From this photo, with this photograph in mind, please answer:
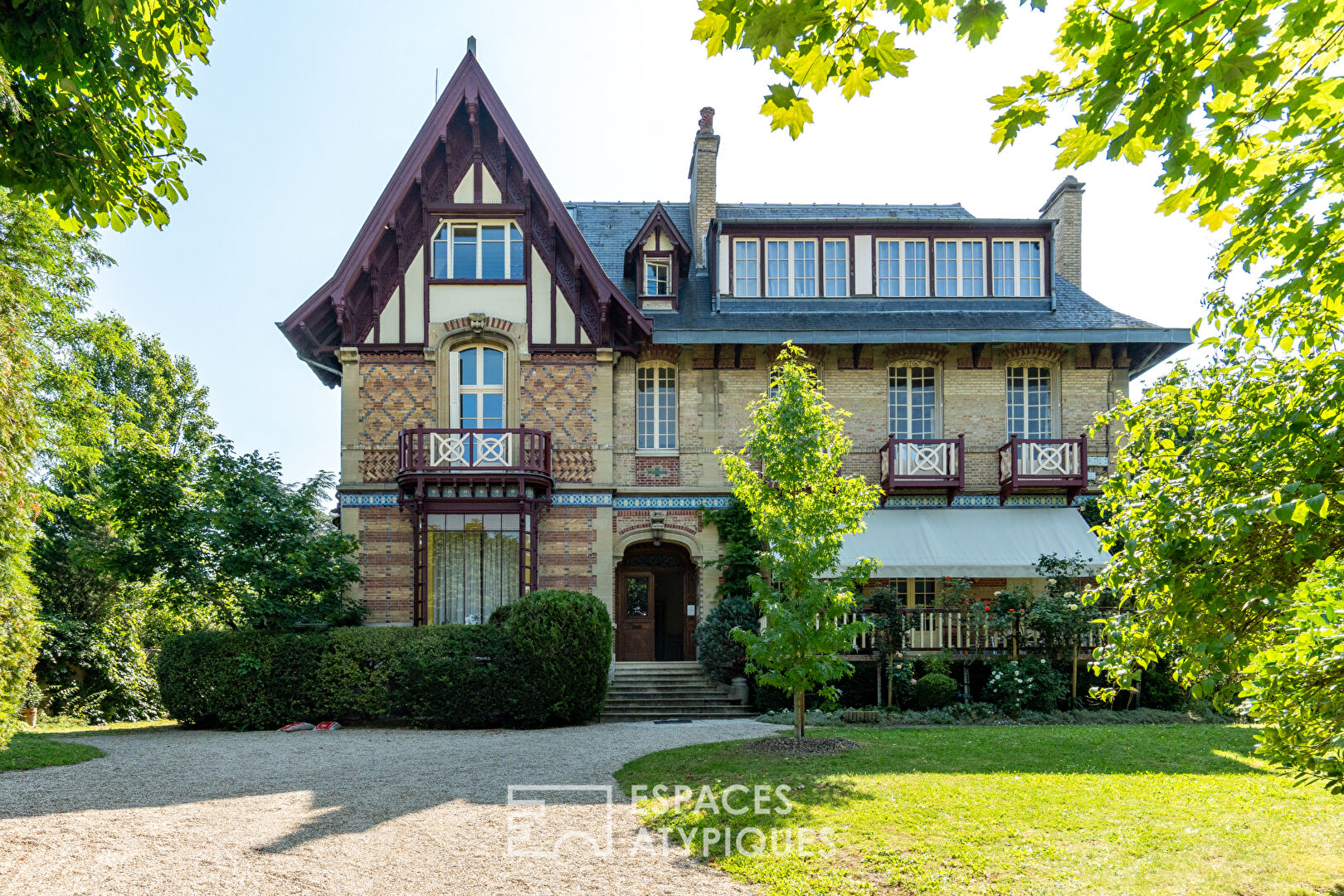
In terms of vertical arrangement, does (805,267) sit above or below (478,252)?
above

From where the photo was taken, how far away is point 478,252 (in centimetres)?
2078

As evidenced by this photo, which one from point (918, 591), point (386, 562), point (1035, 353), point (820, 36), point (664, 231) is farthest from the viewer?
point (664, 231)

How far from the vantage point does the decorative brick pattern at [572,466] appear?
2044 centimetres

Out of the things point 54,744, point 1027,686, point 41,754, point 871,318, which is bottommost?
point 54,744

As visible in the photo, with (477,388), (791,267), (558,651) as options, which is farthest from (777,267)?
(558,651)

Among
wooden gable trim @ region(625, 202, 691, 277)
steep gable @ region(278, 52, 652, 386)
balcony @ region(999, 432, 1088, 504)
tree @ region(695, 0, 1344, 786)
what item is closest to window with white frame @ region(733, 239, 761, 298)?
wooden gable trim @ region(625, 202, 691, 277)

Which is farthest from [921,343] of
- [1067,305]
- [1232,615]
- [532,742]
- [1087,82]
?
[1087,82]

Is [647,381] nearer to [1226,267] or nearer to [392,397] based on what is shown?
[392,397]

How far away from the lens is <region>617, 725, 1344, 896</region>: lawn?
6523 millimetres

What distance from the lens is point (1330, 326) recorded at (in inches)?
214

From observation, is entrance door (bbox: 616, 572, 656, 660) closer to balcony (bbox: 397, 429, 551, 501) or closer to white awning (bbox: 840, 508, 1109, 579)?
→ balcony (bbox: 397, 429, 551, 501)

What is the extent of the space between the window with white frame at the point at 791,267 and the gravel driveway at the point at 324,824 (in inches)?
477

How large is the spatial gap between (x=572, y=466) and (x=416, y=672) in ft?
19.5

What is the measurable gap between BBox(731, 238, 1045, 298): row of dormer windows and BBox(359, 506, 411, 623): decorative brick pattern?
8997 millimetres
